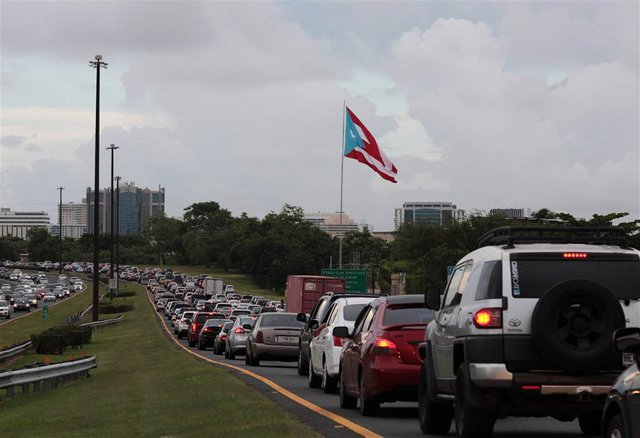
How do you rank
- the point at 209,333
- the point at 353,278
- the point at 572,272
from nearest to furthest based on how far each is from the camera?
1. the point at 572,272
2. the point at 209,333
3. the point at 353,278

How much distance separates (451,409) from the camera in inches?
566

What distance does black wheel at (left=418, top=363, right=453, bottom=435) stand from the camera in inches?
556

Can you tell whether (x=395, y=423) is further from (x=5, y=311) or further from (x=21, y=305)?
(x=21, y=305)

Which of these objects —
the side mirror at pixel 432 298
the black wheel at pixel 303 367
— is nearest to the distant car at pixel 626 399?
the side mirror at pixel 432 298

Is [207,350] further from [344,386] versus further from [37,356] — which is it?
[344,386]

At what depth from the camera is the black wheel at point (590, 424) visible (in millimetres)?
14078

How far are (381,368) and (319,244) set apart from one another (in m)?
164

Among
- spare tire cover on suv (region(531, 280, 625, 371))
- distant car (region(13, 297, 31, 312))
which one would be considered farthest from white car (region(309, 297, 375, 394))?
distant car (region(13, 297, 31, 312))

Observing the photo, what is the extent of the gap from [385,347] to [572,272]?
183 inches

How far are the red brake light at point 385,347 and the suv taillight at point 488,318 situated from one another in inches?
171

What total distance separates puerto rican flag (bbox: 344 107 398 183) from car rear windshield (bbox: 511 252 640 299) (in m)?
41.7

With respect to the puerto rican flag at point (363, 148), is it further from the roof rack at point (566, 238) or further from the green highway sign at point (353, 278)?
the roof rack at point (566, 238)

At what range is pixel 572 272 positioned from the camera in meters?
12.0

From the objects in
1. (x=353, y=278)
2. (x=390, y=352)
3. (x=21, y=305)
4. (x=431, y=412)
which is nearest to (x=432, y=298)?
(x=431, y=412)
